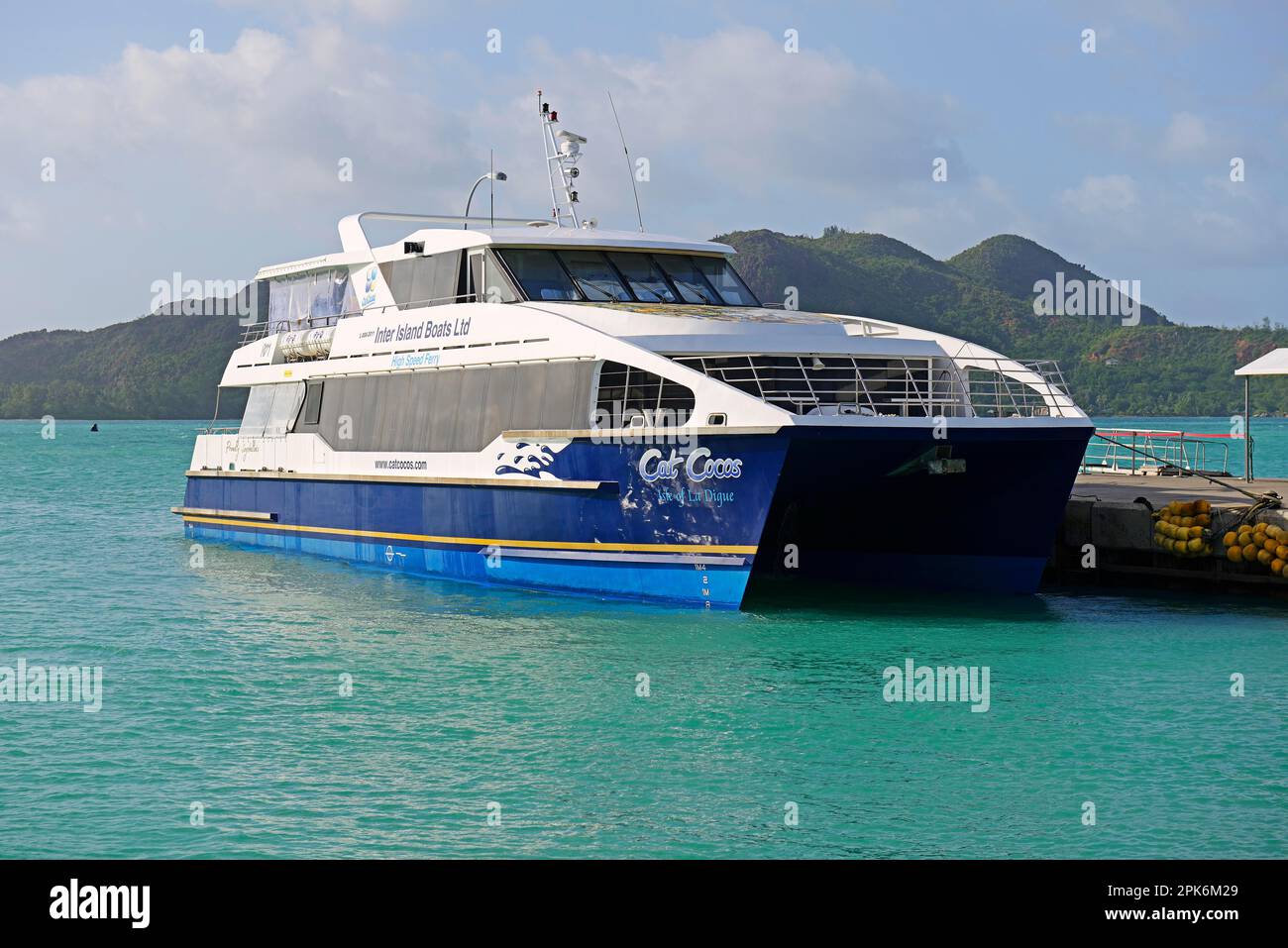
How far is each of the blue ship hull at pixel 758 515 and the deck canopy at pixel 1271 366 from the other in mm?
8373

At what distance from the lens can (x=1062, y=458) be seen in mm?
16266

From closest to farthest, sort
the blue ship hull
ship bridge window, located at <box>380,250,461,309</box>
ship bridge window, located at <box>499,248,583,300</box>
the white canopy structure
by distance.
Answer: the blue ship hull → ship bridge window, located at <box>499,248,583,300</box> → ship bridge window, located at <box>380,250,461,309</box> → the white canopy structure

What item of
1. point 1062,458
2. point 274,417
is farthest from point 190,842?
point 274,417

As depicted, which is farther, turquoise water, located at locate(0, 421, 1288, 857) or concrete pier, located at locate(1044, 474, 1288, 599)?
concrete pier, located at locate(1044, 474, 1288, 599)

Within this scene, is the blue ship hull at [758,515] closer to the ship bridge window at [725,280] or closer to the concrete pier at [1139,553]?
the concrete pier at [1139,553]

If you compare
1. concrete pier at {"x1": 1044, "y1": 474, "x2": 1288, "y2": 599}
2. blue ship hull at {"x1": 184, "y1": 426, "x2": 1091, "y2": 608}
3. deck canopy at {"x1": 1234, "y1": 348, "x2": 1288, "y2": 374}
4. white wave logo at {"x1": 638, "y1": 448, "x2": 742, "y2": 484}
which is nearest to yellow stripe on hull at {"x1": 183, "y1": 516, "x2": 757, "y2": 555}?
blue ship hull at {"x1": 184, "y1": 426, "x2": 1091, "y2": 608}

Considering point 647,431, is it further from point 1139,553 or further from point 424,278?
point 1139,553

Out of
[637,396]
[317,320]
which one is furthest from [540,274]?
[317,320]

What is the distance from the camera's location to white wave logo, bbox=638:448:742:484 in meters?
15.2

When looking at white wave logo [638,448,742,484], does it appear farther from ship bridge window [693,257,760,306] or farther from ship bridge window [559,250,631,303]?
ship bridge window [693,257,760,306]

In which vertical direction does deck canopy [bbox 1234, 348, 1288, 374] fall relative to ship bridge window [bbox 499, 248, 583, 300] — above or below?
below

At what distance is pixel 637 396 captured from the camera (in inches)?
642

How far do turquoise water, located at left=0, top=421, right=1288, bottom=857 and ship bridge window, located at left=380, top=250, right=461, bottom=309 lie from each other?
416 cm

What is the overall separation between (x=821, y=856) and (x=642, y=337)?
8467 millimetres
